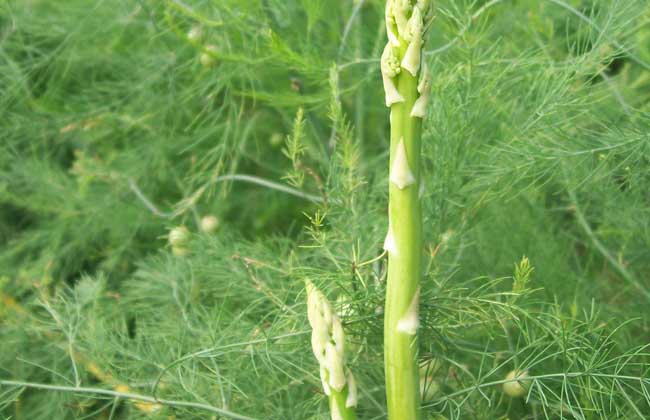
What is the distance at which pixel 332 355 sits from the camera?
0.50m

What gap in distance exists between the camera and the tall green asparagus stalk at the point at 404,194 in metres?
0.49

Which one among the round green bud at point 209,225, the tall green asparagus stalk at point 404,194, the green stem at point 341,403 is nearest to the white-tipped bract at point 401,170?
the tall green asparagus stalk at point 404,194

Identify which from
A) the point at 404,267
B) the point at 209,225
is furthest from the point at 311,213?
the point at 404,267

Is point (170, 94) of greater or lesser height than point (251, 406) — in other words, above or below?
above

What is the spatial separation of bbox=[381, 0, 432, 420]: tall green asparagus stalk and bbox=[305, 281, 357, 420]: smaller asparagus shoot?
3 centimetres

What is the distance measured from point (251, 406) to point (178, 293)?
24cm

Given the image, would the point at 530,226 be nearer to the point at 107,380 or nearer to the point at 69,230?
the point at 107,380

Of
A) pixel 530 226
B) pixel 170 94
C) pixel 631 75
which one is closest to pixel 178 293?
pixel 170 94

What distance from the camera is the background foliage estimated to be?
24.9 inches

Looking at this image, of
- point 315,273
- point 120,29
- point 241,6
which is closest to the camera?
point 315,273

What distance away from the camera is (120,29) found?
1132 millimetres

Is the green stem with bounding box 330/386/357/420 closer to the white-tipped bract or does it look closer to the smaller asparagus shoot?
the smaller asparagus shoot

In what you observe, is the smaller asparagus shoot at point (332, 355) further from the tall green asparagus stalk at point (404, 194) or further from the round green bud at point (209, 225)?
the round green bud at point (209, 225)

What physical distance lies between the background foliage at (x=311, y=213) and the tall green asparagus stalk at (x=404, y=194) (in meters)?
0.03
